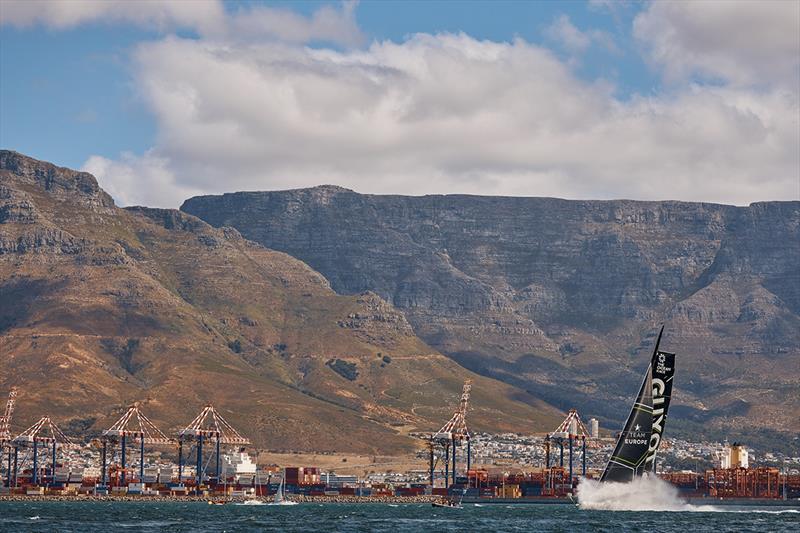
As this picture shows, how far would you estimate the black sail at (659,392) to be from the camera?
164000mm

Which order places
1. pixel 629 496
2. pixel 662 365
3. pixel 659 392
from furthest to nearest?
pixel 629 496
pixel 659 392
pixel 662 365

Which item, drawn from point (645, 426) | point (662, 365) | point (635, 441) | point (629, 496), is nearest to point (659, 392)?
point (662, 365)

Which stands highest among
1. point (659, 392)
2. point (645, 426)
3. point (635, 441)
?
point (659, 392)

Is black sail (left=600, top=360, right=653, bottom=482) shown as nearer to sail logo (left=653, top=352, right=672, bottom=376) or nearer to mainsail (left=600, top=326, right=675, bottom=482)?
mainsail (left=600, top=326, right=675, bottom=482)

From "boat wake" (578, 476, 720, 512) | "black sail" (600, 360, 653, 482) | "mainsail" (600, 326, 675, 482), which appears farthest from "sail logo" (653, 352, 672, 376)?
"boat wake" (578, 476, 720, 512)

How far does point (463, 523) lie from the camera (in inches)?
7864

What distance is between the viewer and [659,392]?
165 m

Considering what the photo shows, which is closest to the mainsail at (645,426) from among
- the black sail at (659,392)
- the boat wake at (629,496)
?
the black sail at (659,392)

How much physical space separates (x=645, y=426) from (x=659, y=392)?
12.4 feet

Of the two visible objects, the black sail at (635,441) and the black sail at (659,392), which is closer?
the black sail at (659,392)

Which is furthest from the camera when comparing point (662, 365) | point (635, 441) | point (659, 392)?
point (635, 441)

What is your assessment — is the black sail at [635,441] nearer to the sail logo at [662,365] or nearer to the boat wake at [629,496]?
the boat wake at [629,496]

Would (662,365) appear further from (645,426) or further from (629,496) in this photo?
(629,496)

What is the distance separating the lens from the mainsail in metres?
165
